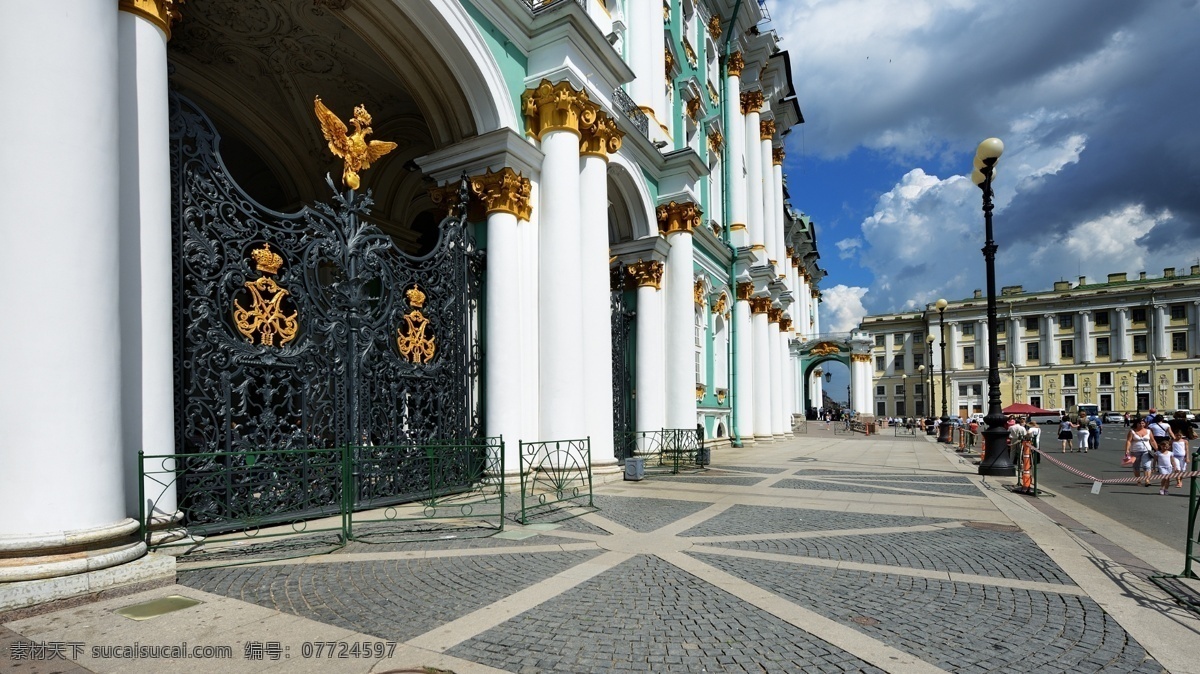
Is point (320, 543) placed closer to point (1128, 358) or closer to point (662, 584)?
point (662, 584)

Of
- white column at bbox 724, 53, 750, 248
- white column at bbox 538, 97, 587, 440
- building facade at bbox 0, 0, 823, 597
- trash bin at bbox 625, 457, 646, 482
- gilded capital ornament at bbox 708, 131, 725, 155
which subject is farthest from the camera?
white column at bbox 724, 53, 750, 248

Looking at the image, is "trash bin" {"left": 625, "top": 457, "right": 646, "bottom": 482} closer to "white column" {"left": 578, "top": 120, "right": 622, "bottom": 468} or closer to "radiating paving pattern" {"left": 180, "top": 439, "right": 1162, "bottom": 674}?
"white column" {"left": 578, "top": 120, "right": 622, "bottom": 468}

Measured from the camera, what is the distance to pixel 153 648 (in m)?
3.56

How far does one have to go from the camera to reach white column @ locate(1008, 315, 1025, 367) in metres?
91.4

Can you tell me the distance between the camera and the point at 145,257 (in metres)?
5.67

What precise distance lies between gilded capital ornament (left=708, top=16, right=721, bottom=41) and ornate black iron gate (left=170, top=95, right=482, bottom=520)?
62.8 feet

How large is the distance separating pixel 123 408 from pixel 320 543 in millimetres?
2132

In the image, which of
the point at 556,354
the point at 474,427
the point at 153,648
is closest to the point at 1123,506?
the point at 556,354

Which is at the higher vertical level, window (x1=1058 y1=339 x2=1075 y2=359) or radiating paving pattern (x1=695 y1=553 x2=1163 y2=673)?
window (x1=1058 y1=339 x2=1075 y2=359)

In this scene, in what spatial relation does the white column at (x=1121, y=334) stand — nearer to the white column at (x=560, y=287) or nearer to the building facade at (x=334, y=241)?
the building facade at (x=334, y=241)

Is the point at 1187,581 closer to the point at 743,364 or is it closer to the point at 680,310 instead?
the point at 680,310

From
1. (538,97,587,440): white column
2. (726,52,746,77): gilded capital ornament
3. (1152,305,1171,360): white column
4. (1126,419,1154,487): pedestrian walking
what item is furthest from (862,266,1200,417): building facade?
(538,97,587,440): white column

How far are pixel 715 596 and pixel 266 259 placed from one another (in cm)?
619

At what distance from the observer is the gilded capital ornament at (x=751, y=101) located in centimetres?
2939
